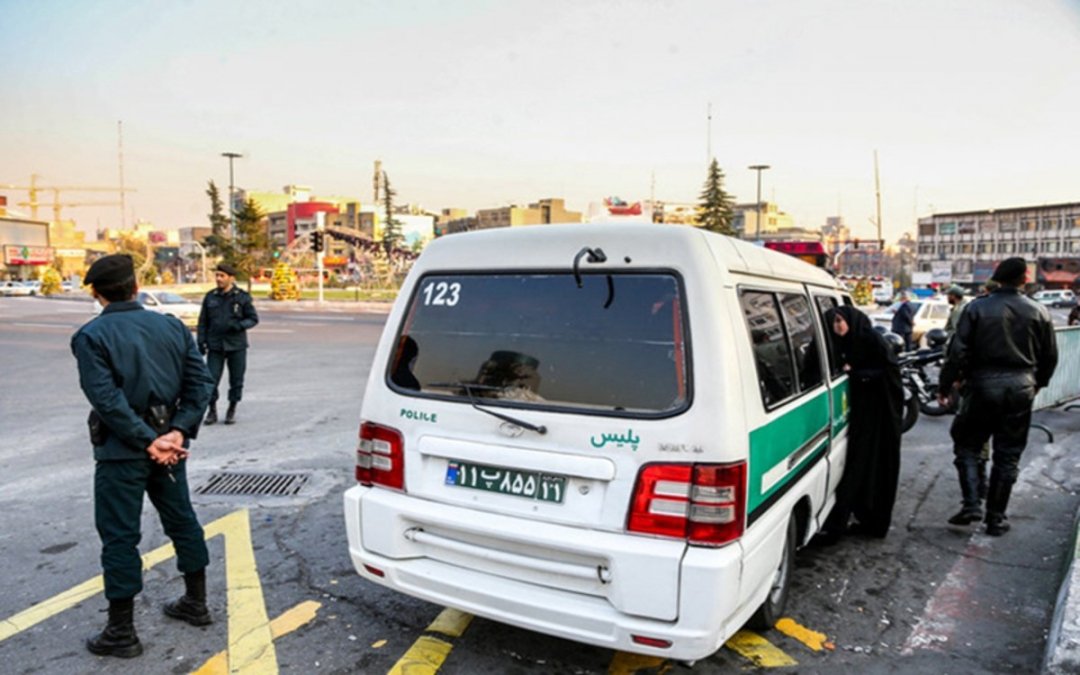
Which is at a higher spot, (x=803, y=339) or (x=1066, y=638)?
(x=803, y=339)

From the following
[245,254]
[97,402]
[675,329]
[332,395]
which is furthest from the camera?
[245,254]

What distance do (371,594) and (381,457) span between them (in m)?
1.10

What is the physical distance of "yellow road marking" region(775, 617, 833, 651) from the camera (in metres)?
3.36

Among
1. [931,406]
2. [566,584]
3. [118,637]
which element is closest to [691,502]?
[566,584]

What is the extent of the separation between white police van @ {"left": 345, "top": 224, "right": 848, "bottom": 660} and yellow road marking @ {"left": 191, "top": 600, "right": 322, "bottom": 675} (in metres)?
0.62

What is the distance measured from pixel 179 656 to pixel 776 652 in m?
2.78

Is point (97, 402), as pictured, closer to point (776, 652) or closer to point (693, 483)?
point (693, 483)

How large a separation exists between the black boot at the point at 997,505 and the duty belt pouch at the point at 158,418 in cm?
525

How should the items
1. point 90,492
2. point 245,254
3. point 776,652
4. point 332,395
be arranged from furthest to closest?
point 245,254, point 332,395, point 90,492, point 776,652

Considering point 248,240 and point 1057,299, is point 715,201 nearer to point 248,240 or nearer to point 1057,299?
point 1057,299

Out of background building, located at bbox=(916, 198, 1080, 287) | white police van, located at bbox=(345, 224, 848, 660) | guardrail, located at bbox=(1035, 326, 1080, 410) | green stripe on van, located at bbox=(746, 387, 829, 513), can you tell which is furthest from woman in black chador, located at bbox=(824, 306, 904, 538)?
background building, located at bbox=(916, 198, 1080, 287)

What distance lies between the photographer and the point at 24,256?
109 metres

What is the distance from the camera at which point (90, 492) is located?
5.55 meters

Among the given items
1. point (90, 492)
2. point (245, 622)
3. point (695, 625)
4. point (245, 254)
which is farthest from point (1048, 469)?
point (245, 254)
